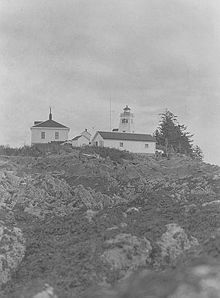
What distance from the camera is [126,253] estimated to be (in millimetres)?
11000

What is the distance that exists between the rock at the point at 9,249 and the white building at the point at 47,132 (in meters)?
30.0

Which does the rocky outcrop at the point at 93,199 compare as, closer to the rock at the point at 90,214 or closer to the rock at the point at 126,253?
the rock at the point at 90,214

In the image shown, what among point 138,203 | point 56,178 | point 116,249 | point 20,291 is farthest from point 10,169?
point 20,291

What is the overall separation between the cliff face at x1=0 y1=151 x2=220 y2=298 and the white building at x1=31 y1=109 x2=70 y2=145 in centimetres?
2136

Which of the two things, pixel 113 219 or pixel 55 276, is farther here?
pixel 113 219

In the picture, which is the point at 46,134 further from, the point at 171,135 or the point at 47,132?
the point at 171,135

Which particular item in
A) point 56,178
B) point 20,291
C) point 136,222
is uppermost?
point 56,178

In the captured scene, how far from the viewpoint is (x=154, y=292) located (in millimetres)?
7129

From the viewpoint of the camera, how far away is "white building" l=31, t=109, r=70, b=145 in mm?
43312

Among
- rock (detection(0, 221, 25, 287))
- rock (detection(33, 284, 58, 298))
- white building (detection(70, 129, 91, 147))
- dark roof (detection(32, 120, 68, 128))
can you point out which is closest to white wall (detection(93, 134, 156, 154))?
white building (detection(70, 129, 91, 147))

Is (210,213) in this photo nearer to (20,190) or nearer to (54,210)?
(54,210)

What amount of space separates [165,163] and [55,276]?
1786 cm

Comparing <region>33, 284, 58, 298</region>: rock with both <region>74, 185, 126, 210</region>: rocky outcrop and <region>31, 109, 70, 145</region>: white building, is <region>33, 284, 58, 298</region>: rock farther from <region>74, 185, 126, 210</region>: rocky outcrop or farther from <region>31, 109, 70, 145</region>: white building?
<region>31, 109, 70, 145</region>: white building

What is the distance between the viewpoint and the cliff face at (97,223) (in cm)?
1012
